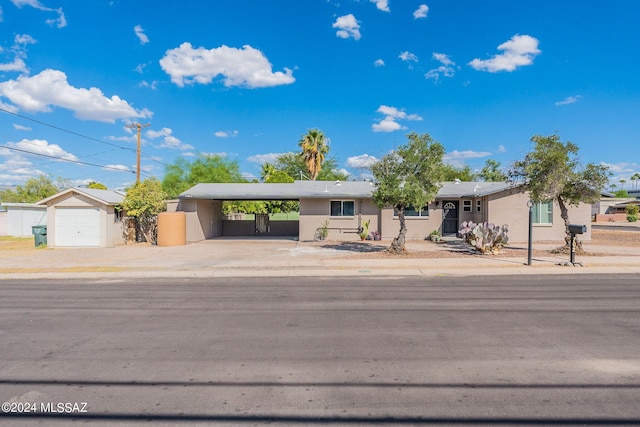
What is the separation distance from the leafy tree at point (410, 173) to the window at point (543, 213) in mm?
9049

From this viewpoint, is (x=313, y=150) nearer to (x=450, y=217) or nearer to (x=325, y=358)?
(x=450, y=217)

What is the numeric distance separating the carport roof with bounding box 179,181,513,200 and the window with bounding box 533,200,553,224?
2.22 m

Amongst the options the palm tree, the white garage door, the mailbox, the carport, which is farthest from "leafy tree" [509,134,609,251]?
the palm tree

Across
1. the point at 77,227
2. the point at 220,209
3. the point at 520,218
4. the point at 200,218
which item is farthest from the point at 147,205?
the point at 520,218

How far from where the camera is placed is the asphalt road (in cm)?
419

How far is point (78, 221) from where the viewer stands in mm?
23047

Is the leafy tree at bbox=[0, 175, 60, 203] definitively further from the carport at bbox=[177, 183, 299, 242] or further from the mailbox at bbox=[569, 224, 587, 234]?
the mailbox at bbox=[569, 224, 587, 234]

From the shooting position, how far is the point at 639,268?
46.7ft

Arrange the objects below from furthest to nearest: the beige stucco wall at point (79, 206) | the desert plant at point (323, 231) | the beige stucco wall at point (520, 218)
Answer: the desert plant at point (323, 231)
the beige stucco wall at point (520, 218)
the beige stucco wall at point (79, 206)

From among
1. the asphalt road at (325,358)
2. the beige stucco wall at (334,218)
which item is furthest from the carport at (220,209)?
the asphalt road at (325,358)

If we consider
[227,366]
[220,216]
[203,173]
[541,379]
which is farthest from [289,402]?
[203,173]

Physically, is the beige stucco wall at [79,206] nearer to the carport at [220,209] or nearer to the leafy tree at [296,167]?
the carport at [220,209]

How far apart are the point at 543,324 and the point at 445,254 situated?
10625 mm

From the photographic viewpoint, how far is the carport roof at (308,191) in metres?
24.2
